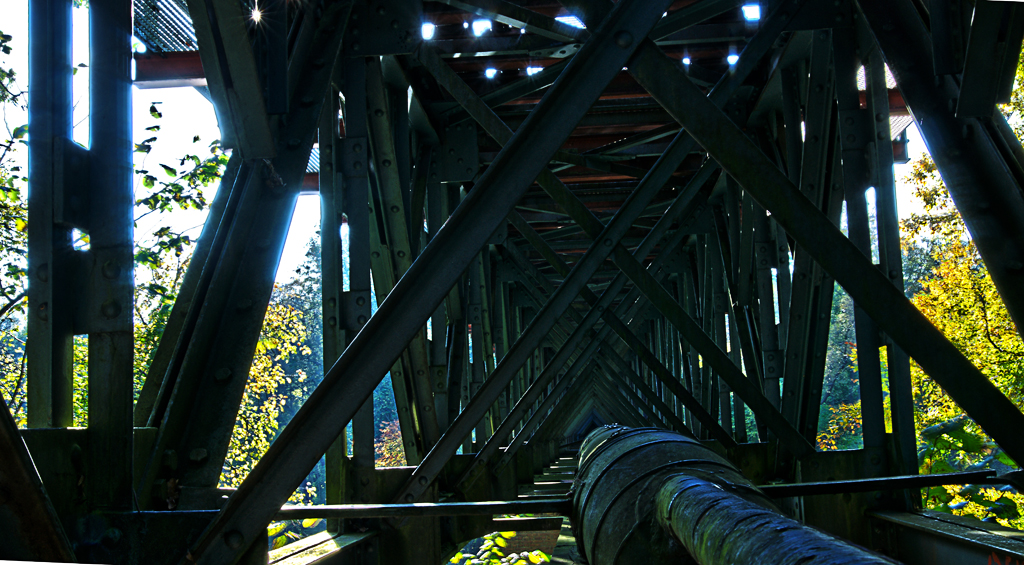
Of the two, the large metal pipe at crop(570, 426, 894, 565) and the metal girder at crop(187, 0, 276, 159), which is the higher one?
the metal girder at crop(187, 0, 276, 159)

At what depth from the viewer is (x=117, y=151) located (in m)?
2.64

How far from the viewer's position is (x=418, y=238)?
6.68m

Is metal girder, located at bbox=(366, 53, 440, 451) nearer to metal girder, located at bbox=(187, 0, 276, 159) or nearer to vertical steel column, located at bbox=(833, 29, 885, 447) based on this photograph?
metal girder, located at bbox=(187, 0, 276, 159)

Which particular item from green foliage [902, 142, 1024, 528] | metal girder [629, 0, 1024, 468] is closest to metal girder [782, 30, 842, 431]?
metal girder [629, 0, 1024, 468]

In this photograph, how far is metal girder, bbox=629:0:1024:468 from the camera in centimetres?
276

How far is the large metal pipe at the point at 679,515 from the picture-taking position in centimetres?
190

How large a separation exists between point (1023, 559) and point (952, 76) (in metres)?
1.88

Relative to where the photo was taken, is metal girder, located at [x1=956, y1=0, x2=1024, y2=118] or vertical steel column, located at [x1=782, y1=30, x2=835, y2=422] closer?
metal girder, located at [x1=956, y1=0, x2=1024, y2=118]

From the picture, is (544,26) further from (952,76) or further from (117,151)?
(117,151)

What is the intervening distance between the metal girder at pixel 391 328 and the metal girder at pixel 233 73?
119 cm

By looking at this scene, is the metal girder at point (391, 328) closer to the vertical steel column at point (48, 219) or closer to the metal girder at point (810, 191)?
the vertical steel column at point (48, 219)

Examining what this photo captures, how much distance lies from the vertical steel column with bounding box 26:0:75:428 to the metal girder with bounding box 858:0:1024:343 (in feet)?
10.1

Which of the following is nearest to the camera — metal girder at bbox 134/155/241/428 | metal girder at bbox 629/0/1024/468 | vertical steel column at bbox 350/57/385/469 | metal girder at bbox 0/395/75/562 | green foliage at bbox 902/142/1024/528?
metal girder at bbox 0/395/75/562

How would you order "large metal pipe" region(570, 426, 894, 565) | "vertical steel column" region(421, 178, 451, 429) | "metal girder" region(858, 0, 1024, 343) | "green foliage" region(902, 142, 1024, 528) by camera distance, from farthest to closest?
"green foliage" region(902, 142, 1024, 528)
"vertical steel column" region(421, 178, 451, 429)
"metal girder" region(858, 0, 1024, 343)
"large metal pipe" region(570, 426, 894, 565)
